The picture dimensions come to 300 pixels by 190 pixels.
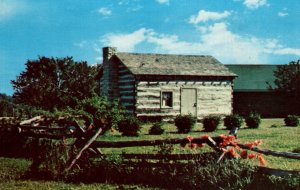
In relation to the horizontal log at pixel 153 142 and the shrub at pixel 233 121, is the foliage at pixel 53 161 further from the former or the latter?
the shrub at pixel 233 121

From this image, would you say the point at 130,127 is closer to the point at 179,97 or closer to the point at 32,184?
the point at 32,184

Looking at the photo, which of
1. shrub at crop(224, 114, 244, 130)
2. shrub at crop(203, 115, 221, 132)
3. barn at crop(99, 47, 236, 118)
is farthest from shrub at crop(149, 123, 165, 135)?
barn at crop(99, 47, 236, 118)

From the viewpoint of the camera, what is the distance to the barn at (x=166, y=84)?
28.9 m

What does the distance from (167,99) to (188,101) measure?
1.73m

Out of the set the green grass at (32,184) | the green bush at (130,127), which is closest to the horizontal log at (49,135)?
the green grass at (32,184)

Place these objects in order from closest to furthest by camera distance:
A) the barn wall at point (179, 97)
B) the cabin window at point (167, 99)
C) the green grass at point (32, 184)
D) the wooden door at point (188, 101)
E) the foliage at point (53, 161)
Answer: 1. the green grass at point (32, 184)
2. the foliage at point (53, 161)
3. the barn wall at point (179, 97)
4. the cabin window at point (167, 99)
5. the wooden door at point (188, 101)

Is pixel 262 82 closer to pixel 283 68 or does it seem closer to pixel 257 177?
pixel 283 68

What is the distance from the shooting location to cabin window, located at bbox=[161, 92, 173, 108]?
2969 cm

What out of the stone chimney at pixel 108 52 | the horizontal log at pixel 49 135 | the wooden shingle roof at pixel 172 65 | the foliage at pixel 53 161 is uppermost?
the stone chimney at pixel 108 52

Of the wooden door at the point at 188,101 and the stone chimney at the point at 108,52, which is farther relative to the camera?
the stone chimney at the point at 108,52

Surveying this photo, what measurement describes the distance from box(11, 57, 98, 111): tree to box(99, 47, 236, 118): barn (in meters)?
4.89

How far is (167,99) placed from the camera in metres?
29.9

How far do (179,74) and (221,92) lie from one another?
4302 millimetres

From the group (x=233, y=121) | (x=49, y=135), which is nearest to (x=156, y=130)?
(x=233, y=121)
